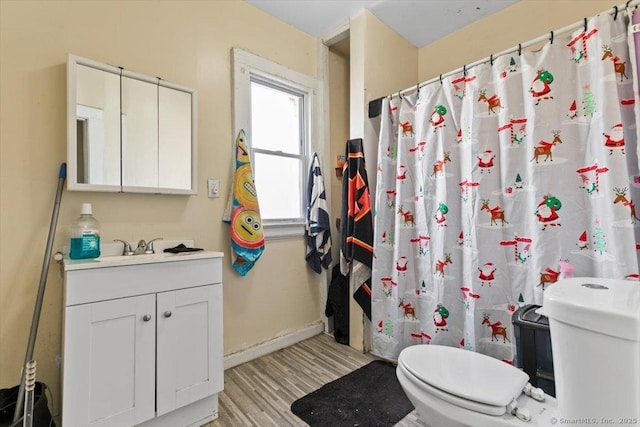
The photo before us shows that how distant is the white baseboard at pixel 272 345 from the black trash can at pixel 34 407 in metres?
0.89

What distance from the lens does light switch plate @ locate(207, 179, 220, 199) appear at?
1.84 metres

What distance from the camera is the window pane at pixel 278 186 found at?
2193mm

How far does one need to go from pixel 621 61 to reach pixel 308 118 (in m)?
1.80

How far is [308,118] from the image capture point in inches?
94.7

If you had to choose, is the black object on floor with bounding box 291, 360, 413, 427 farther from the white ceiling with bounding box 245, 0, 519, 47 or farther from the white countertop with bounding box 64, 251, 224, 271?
the white ceiling with bounding box 245, 0, 519, 47

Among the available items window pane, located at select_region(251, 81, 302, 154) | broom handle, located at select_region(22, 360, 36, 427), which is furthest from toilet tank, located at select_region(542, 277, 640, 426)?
window pane, located at select_region(251, 81, 302, 154)

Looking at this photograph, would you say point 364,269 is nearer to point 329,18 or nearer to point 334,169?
point 334,169

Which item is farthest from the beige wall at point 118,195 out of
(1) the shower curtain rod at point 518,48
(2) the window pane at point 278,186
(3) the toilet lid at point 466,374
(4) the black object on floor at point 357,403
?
(3) the toilet lid at point 466,374

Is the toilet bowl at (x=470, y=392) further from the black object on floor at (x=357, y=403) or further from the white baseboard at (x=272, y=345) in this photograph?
the white baseboard at (x=272, y=345)

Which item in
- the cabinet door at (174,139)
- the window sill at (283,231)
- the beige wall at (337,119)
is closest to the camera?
the cabinet door at (174,139)

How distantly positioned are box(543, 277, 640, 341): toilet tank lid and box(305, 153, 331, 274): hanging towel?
1619mm

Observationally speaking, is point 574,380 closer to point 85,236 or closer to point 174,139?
point 85,236

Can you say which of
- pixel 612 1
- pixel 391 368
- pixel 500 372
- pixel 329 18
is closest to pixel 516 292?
pixel 500 372

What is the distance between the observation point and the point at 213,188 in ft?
6.07
